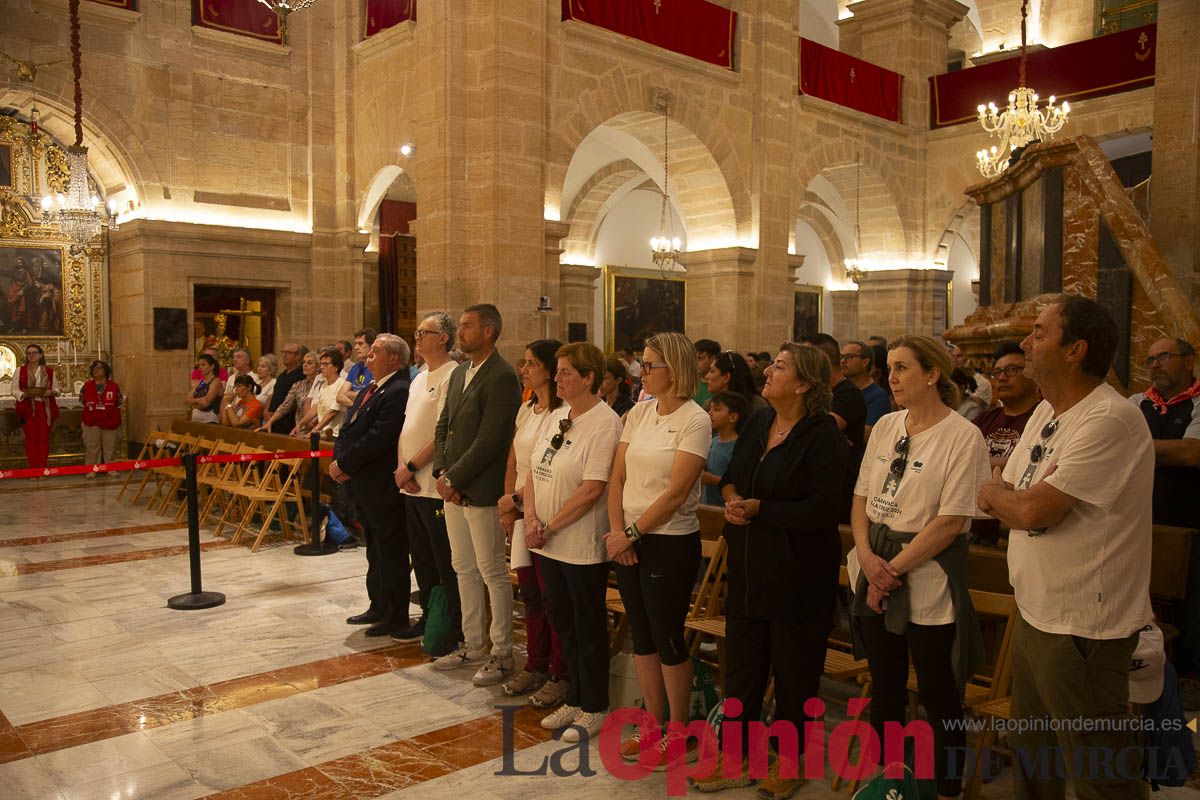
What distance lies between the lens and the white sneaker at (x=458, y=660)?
4.64 meters

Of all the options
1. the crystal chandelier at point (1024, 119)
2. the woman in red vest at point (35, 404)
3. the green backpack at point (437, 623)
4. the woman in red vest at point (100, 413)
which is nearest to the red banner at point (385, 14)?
the woman in red vest at point (100, 413)

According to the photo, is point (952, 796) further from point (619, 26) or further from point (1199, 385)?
point (619, 26)

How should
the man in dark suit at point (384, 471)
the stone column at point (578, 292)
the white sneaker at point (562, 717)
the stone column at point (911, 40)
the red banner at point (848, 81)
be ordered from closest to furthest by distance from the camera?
the white sneaker at point (562, 717)
the man in dark suit at point (384, 471)
the red banner at point (848, 81)
the stone column at point (578, 292)
the stone column at point (911, 40)

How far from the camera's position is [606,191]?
1750 centimetres

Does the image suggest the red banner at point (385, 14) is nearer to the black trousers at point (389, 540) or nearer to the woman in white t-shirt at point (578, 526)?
the black trousers at point (389, 540)

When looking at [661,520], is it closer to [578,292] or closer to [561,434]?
[561,434]

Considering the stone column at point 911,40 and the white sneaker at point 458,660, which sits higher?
the stone column at point 911,40

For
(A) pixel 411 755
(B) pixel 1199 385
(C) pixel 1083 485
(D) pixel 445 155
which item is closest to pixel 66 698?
(A) pixel 411 755

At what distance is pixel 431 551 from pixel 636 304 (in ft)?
45.4

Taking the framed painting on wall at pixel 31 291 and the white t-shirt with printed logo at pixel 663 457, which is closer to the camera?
the white t-shirt with printed logo at pixel 663 457

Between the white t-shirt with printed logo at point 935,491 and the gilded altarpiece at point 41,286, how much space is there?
12743 mm

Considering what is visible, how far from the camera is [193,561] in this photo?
588cm

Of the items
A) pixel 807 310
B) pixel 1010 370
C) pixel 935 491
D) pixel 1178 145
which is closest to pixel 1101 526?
pixel 935 491

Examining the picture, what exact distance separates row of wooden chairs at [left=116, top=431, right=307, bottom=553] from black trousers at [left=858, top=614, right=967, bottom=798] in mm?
5370
